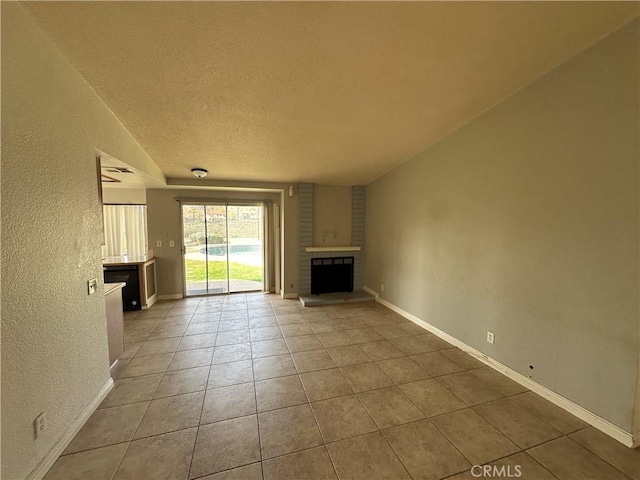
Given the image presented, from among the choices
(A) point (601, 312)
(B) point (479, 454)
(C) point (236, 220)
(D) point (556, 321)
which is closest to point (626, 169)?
(A) point (601, 312)

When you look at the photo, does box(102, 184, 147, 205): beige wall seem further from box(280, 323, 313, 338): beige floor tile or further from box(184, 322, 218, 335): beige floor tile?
box(280, 323, 313, 338): beige floor tile

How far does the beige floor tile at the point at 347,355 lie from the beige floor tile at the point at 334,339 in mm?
94

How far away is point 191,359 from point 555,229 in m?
3.67

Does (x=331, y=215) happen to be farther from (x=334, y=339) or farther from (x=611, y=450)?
(x=611, y=450)

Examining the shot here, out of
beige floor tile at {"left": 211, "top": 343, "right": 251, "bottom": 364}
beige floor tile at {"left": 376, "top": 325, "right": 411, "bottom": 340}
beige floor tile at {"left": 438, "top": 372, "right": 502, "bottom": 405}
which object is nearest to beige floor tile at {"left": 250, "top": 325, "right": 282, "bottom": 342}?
beige floor tile at {"left": 211, "top": 343, "right": 251, "bottom": 364}

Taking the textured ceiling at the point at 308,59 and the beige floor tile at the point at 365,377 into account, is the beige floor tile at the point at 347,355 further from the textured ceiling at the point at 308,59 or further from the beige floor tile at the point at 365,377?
the textured ceiling at the point at 308,59

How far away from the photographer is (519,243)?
2.30 meters

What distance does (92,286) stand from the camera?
1.94 metres

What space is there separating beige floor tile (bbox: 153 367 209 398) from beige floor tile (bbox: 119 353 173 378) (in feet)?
0.61

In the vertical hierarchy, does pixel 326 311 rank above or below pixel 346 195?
below

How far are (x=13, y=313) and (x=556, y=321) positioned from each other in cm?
360

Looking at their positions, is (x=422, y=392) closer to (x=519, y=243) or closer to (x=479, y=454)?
(x=479, y=454)

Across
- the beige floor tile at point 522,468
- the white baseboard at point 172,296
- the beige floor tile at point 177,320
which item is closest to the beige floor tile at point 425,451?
the beige floor tile at point 522,468

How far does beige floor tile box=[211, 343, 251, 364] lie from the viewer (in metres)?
2.71
